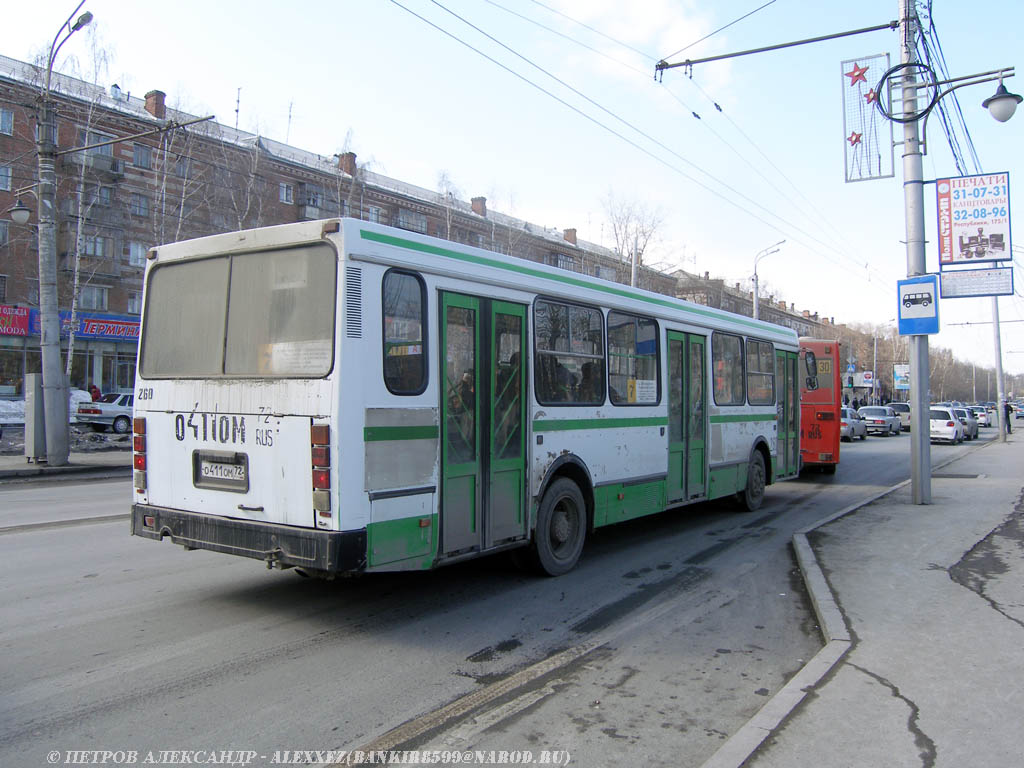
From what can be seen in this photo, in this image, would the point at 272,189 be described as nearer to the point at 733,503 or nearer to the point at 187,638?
the point at 733,503

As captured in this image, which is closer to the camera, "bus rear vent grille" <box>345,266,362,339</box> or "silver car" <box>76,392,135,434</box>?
"bus rear vent grille" <box>345,266,362,339</box>

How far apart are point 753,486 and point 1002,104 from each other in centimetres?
680

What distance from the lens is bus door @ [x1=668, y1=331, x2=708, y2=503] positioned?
30.7 ft

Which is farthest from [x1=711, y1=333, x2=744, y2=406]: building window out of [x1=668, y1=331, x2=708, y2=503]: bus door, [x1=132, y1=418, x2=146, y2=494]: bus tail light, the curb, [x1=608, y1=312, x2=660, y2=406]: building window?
[x1=132, y1=418, x2=146, y2=494]: bus tail light

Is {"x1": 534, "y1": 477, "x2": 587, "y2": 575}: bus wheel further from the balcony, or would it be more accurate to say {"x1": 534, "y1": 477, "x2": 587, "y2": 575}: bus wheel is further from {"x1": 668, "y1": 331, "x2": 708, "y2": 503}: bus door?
the balcony

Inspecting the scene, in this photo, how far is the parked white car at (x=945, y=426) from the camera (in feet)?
110

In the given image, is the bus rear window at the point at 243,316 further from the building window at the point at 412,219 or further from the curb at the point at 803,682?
the building window at the point at 412,219

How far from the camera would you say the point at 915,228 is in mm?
11727

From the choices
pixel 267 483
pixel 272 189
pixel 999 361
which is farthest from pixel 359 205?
pixel 267 483

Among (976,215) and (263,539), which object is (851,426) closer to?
(976,215)

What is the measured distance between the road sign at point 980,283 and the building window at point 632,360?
8.66 meters

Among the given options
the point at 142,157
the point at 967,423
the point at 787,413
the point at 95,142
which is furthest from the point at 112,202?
the point at 967,423

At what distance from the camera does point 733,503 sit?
1220 centimetres

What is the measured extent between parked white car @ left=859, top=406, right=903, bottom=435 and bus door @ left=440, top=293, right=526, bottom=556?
3706cm
